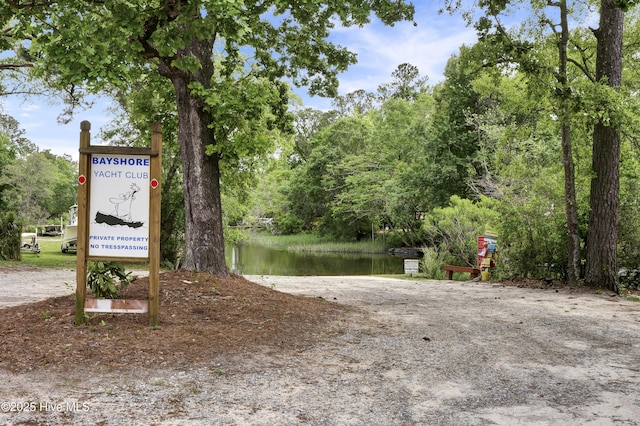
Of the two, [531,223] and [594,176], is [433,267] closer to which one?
[531,223]

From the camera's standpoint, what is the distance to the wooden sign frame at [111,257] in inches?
235

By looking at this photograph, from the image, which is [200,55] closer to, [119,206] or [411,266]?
[119,206]

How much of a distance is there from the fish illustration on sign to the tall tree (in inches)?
70.8

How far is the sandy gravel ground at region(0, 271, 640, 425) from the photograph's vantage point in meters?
3.87

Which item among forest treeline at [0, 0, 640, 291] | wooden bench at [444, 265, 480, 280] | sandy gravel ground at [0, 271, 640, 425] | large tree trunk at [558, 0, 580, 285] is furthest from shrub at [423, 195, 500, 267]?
sandy gravel ground at [0, 271, 640, 425]

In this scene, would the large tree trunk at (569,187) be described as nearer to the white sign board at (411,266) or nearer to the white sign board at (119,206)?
the white sign board at (411,266)

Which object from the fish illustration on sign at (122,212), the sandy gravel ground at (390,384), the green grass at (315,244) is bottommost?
the sandy gravel ground at (390,384)

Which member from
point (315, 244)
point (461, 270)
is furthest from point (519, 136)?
point (315, 244)

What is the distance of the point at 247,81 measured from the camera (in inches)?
353

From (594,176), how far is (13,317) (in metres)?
11.1

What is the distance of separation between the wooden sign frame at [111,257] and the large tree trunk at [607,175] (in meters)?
9.62

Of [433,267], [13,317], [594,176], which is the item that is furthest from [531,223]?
[13,317]

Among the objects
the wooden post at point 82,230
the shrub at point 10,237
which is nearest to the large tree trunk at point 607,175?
the wooden post at point 82,230

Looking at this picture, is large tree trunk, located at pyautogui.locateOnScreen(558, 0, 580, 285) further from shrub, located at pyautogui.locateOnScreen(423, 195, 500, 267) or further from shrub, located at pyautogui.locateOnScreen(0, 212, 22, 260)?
shrub, located at pyautogui.locateOnScreen(0, 212, 22, 260)
